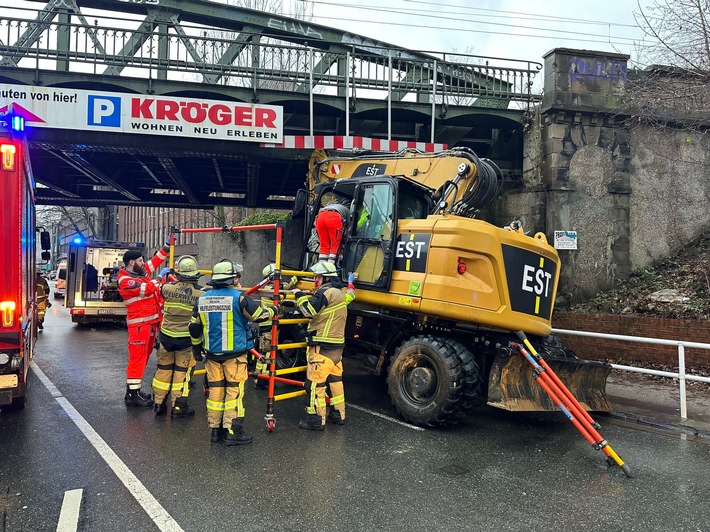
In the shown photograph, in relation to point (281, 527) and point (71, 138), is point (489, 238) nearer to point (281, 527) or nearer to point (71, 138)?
point (281, 527)

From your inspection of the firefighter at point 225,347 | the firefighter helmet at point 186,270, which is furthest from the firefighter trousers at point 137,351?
the firefighter at point 225,347

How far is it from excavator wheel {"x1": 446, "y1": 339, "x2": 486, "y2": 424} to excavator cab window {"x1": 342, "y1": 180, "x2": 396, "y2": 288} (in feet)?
4.05

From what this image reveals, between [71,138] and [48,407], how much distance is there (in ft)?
20.7

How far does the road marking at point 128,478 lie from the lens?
358cm

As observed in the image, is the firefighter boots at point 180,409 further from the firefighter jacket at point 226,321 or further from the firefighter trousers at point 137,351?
the firefighter jacket at point 226,321

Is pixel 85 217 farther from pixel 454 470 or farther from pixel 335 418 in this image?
pixel 454 470

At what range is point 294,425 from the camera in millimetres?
5852

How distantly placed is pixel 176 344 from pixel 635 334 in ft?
24.1

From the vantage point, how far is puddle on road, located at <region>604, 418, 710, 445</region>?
5.70 meters

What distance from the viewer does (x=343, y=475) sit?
4434 mm

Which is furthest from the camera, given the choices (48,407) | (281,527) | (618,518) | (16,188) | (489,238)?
(48,407)

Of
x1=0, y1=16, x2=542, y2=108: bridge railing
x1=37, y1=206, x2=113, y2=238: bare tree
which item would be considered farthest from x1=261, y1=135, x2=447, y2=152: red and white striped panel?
x1=37, y1=206, x2=113, y2=238: bare tree

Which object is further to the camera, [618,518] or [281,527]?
[618,518]

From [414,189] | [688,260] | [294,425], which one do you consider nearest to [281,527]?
[294,425]
